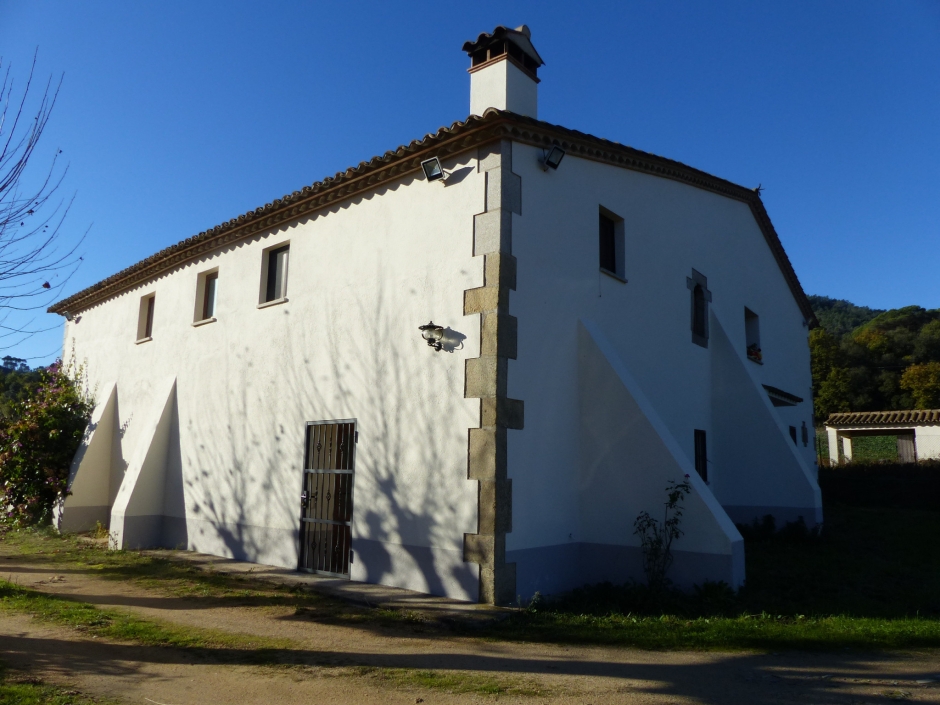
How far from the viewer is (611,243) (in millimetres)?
9648

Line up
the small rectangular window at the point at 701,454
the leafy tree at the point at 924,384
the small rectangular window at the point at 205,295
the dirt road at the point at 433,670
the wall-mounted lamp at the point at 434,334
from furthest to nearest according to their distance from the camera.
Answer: the leafy tree at the point at 924,384 → the small rectangular window at the point at 205,295 → the small rectangular window at the point at 701,454 → the wall-mounted lamp at the point at 434,334 → the dirt road at the point at 433,670

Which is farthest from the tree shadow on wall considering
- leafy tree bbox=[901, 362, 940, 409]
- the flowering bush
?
leafy tree bbox=[901, 362, 940, 409]

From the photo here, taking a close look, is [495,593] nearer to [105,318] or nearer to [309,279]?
[309,279]

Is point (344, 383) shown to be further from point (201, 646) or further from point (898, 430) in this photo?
point (898, 430)

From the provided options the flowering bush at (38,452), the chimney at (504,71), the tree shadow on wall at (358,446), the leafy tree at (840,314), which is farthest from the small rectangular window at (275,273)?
the leafy tree at (840,314)

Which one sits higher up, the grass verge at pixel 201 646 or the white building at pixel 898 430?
the white building at pixel 898 430

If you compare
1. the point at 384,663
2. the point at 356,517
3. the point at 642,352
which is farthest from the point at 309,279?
the point at 384,663

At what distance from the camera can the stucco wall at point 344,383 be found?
762 cm

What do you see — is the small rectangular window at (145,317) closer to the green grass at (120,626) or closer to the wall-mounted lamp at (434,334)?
the green grass at (120,626)

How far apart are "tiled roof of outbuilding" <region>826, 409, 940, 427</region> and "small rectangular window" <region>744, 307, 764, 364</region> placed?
14.2 meters

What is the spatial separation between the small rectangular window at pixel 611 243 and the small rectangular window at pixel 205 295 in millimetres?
6502

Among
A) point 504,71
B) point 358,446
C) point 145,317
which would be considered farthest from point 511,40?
point 145,317

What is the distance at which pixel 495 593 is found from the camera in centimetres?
688

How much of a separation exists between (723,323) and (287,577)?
28.2ft
